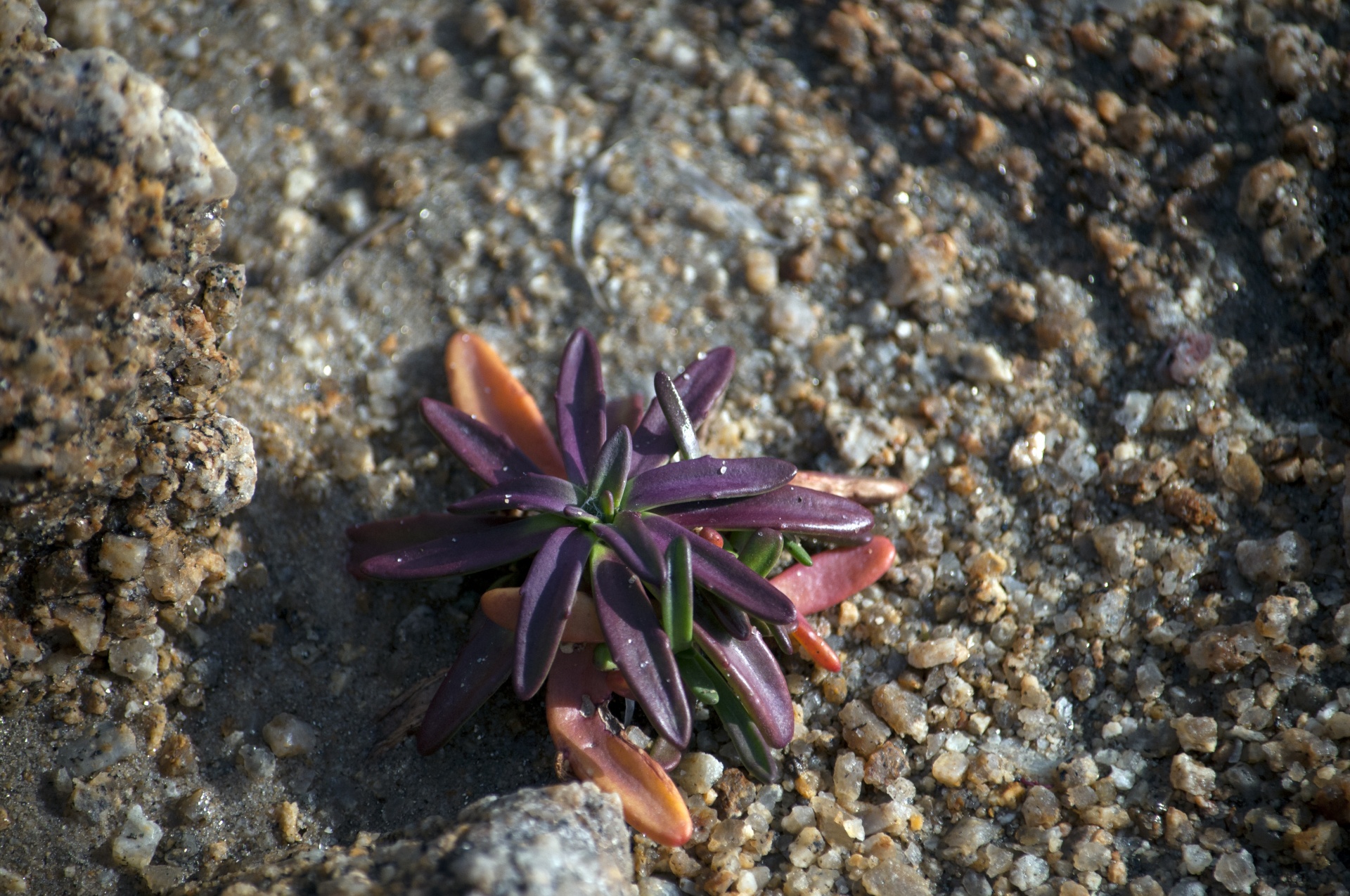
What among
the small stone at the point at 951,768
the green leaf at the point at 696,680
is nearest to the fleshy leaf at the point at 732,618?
the green leaf at the point at 696,680

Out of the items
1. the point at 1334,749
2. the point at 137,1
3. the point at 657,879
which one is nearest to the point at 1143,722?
the point at 1334,749

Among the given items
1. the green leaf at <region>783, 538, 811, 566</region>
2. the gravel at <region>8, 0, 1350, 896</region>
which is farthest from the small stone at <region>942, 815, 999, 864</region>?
the green leaf at <region>783, 538, 811, 566</region>

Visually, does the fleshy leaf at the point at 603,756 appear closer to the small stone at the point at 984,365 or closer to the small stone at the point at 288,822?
the small stone at the point at 288,822

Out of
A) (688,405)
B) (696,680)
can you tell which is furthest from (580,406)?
(696,680)

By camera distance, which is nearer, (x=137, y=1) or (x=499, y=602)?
(x=499, y=602)

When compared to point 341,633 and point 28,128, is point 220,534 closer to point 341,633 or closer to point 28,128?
point 341,633

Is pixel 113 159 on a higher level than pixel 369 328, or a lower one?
higher

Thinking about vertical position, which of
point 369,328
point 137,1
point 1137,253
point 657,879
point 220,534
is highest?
point 137,1

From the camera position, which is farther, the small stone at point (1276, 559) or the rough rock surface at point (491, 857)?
the small stone at point (1276, 559)
